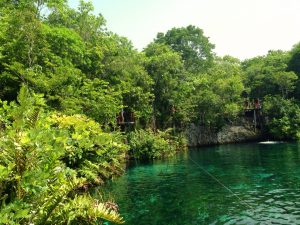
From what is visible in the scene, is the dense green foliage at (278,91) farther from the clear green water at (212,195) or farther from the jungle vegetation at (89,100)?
the clear green water at (212,195)

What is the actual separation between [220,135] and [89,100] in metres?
24.2

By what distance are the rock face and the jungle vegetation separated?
0.97 metres

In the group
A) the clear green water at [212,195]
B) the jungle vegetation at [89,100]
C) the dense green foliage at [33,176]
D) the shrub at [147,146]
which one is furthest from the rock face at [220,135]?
the dense green foliage at [33,176]

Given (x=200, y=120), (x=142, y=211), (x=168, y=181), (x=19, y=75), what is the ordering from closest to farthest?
(x=142, y=211) < (x=168, y=181) < (x=19, y=75) < (x=200, y=120)

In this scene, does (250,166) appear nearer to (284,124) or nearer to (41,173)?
(41,173)

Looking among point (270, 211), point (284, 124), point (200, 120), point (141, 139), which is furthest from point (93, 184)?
point (284, 124)

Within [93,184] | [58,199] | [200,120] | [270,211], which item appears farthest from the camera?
[200,120]

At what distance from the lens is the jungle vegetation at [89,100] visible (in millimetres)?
5168

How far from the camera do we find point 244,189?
43.8ft

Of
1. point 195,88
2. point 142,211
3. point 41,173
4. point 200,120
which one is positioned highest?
point 195,88

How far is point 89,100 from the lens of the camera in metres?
21.2

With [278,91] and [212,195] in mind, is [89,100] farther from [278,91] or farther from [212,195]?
[278,91]

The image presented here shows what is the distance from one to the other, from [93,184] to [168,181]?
3.83 metres

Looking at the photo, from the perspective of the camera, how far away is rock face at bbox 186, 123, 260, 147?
39.7 metres
